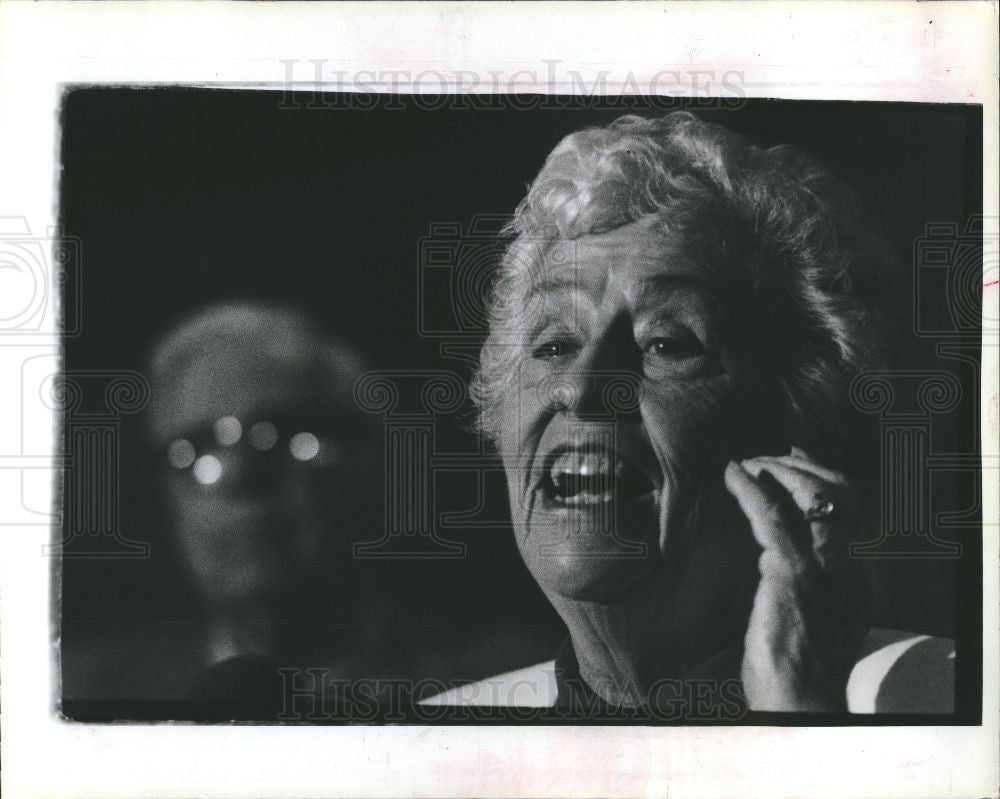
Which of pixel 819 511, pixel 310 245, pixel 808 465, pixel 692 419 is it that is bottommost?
pixel 819 511

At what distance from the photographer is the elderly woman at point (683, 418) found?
210 cm

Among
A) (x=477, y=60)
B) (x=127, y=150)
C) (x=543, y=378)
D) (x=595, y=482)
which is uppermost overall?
(x=477, y=60)

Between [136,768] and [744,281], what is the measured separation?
1.87 metres

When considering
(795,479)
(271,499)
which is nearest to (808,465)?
(795,479)

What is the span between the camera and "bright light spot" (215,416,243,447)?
2143 mm

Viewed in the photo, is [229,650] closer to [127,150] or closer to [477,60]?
[127,150]

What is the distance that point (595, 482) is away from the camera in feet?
6.94

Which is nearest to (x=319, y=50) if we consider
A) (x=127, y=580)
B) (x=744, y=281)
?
(x=744, y=281)

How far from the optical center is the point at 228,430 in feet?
7.04

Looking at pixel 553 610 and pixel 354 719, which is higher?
pixel 553 610

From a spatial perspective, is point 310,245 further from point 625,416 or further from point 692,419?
point 692,419

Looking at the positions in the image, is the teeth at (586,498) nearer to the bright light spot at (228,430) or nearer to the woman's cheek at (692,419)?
the woman's cheek at (692,419)

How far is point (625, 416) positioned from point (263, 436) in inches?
34.3

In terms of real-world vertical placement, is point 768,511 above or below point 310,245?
below
